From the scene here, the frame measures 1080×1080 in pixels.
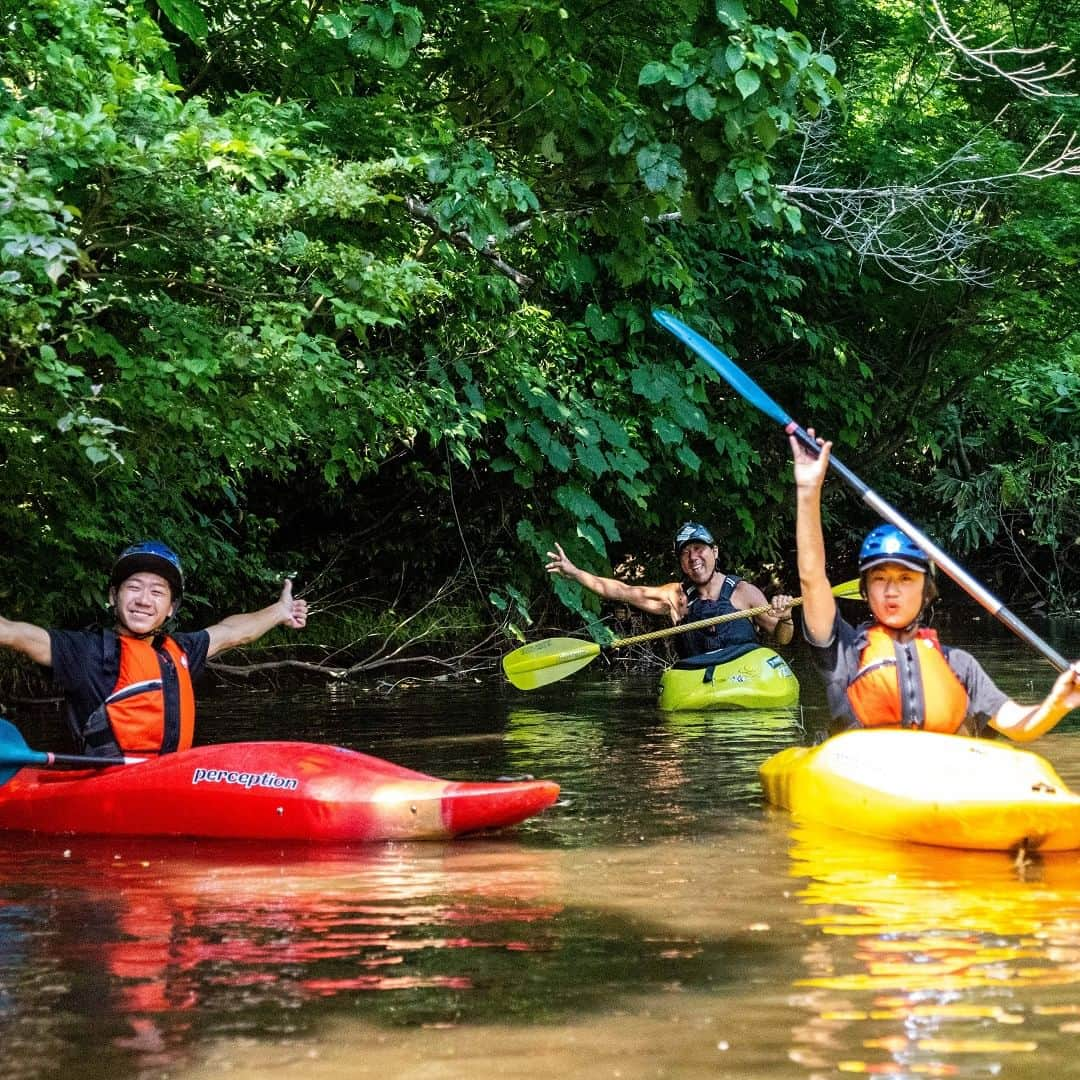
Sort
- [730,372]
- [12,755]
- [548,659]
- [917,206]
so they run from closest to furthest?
[12,755] < [730,372] < [548,659] < [917,206]

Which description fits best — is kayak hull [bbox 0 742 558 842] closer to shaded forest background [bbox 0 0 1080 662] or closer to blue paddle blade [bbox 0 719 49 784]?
blue paddle blade [bbox 0 719 49 784]

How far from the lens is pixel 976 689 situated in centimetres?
530

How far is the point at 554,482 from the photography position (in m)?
11.4

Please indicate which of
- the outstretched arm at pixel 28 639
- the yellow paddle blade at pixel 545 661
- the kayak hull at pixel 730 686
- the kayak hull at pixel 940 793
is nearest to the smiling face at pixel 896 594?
the kayak hull at pixel 940 793

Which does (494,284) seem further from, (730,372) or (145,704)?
(145,704)

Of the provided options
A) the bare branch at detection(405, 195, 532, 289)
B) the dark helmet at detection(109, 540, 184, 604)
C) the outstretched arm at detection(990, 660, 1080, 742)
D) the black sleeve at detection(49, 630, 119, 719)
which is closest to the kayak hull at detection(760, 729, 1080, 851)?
the outstretched arm at detection(990, 660, 1080, 742)

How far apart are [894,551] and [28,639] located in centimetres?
278

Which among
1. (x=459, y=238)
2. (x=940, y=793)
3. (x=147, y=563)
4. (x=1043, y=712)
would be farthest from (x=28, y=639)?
(x=459, y=238)

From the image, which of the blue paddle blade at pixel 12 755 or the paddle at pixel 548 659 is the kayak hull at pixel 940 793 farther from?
the paddle at pixel 548 659

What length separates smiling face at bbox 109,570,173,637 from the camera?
5.66m

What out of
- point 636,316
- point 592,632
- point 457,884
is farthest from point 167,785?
point 636,316

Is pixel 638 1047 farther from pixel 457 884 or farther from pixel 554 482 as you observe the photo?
pixel 554 482

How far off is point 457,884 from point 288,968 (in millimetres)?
1011

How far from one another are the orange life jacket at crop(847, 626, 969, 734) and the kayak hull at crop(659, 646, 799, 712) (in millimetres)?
3945
